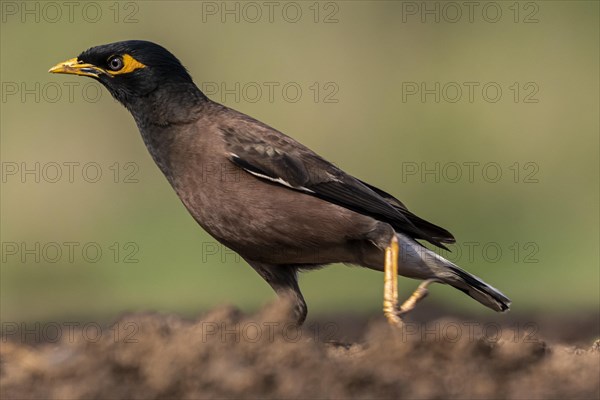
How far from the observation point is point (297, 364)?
16.4ft

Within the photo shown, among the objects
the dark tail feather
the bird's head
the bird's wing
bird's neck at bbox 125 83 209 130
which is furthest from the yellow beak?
the dark tail feather

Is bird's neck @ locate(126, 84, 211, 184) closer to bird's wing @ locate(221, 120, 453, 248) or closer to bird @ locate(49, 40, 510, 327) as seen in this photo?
bird @ locate(49, 40, 510, 327)

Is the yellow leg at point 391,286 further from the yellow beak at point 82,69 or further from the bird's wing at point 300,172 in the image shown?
the yellow beak at point 82,69

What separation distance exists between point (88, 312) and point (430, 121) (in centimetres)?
652

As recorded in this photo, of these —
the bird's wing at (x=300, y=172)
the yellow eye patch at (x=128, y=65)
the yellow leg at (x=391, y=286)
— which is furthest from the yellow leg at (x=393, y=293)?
the yellow eye patch at (x=128, y=65)

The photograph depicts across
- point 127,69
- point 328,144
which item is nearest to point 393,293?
point 127,69

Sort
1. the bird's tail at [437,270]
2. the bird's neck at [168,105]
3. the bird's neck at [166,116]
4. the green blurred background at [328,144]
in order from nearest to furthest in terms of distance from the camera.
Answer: the bird's neck at [166,116] < the bird's neck at [168,105] < the bird's tail at [437,270] < the green blurred background at [328,144]

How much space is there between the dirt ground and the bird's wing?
163 cm

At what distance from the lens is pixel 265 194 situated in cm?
683

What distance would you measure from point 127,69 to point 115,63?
0.09 m

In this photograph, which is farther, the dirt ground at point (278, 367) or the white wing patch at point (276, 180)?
the white wing patch at point (276, 180)

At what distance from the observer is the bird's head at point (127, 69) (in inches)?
286

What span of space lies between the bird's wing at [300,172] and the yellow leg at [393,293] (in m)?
0.31

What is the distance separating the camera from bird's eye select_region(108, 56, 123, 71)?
7285mm
